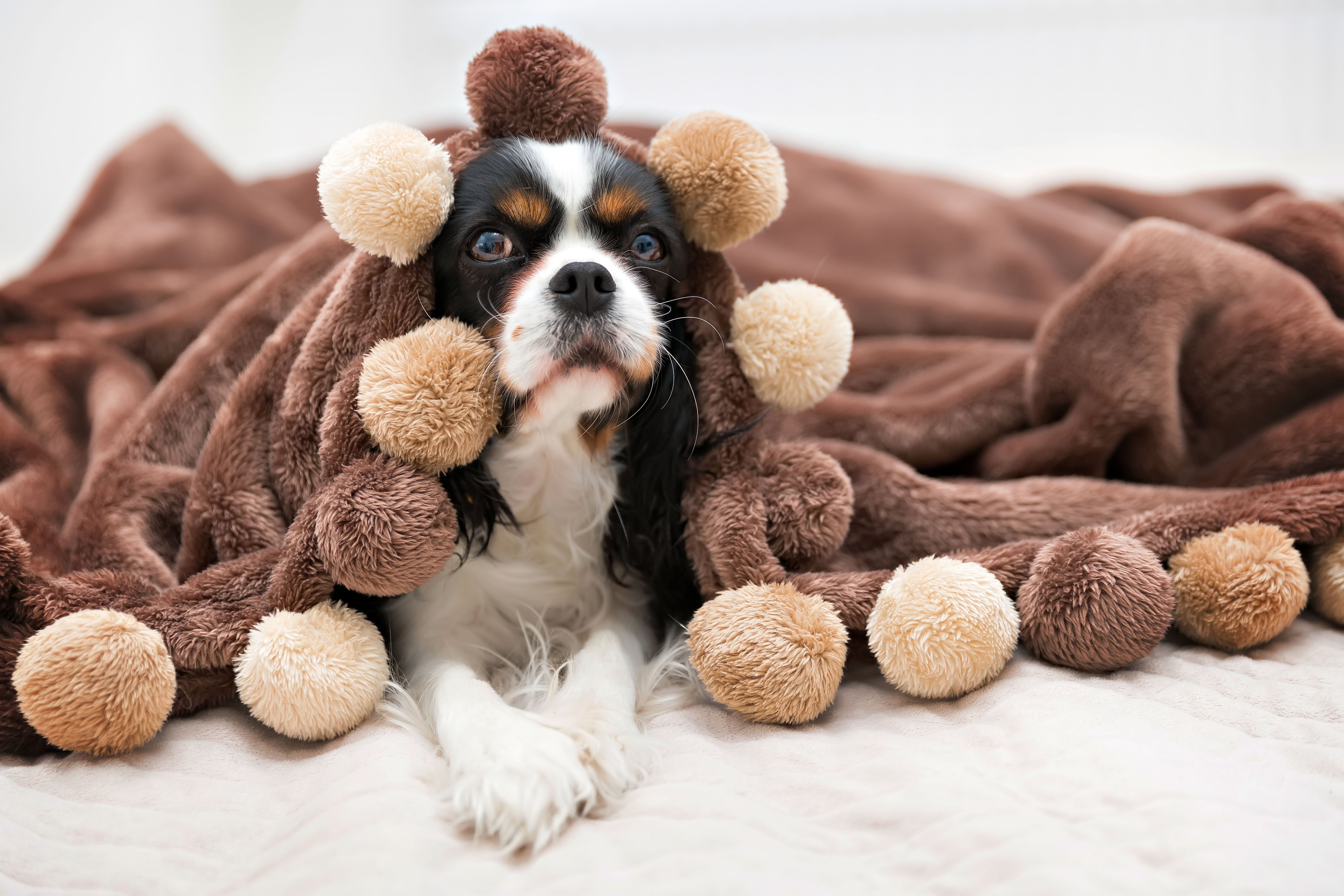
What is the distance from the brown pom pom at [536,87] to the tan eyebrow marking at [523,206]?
4.6 inches

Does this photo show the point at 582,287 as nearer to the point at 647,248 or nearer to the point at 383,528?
the point at 647,248

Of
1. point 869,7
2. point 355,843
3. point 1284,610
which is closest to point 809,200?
point 1284,610

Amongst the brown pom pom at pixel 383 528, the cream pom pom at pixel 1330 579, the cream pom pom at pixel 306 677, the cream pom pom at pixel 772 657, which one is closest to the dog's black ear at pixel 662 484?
the cream pom pom at pixel 772 657

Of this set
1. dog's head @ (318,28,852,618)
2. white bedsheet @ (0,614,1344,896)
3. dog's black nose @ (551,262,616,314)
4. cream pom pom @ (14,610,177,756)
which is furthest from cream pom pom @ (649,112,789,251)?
cream pom pom @ (14,610,177,756)

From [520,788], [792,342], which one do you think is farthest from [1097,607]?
[520,788]

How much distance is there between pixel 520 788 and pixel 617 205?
2.37 feet

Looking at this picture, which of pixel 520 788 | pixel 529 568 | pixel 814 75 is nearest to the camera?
pixel 520 788

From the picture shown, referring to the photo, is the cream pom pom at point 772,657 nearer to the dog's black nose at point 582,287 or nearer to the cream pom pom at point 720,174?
the dog's black nose at point 582,287

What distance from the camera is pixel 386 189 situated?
1098 mm

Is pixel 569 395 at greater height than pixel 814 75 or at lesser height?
lesser

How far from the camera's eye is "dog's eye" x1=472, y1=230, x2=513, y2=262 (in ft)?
3.85

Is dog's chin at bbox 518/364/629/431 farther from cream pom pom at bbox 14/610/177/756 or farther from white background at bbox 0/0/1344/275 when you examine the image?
white background at bbox 0/0/1344/275

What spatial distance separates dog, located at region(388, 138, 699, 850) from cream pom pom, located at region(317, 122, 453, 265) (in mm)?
48

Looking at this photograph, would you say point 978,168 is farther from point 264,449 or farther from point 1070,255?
point 264,449
